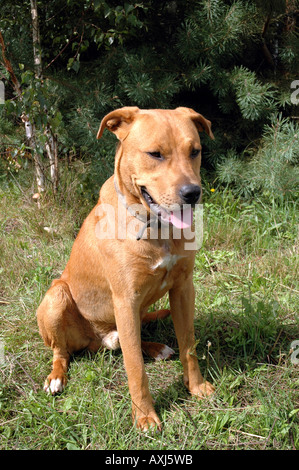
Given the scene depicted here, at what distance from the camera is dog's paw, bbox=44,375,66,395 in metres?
2.59

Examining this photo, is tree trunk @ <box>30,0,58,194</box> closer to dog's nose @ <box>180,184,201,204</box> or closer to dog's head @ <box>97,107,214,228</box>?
dog's head @ <box>97,107,214,228</box>

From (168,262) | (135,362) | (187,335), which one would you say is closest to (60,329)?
(135,362)

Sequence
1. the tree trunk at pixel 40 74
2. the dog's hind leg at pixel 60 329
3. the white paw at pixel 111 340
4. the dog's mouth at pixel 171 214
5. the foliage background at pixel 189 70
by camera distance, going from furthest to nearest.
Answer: the foliage background at pixel 189 70 → the tree trunk at pixel 40 74 → the white paw at pixel 111 340 → the dog's hind leg at pixel 60 329 → the dog's mouth at pixel 171 214

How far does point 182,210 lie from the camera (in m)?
2.14

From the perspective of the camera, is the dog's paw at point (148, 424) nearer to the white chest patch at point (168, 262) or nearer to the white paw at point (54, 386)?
the white paw at point (54, 386)

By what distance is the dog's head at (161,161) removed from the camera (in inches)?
81.4

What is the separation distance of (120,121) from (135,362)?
4.24 feet

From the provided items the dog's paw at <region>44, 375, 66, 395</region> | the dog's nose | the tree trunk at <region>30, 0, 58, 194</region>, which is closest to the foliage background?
the tree trunk at <region>30, 0, 58, 194</region>

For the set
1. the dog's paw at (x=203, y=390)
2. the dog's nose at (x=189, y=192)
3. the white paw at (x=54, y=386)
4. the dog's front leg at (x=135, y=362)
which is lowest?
the white paw at (x=54, y=386)

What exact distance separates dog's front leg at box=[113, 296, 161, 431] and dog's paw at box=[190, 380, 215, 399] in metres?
0.29

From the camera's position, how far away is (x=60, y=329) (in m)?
2.70

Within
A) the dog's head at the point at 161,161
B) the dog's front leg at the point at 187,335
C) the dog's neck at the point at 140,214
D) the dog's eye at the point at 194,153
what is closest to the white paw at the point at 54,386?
the dog's front leg at the point at 187,335

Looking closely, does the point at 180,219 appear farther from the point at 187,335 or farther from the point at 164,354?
the point at 164,354

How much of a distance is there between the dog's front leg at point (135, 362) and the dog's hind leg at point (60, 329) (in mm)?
527
